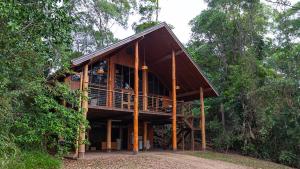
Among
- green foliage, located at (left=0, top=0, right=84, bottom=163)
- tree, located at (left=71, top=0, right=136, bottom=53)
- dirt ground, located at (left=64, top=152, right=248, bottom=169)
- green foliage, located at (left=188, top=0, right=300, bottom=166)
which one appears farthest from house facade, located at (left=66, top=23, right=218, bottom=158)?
tree, located at (left=71, top=0, right=136, bottom=53)

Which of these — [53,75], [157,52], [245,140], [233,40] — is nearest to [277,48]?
[233,40]

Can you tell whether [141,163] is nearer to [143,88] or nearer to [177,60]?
[143,88]

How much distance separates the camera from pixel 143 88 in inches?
724

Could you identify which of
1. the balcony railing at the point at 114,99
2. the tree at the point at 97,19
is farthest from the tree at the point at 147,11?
the balcony railing at the point at 114,99

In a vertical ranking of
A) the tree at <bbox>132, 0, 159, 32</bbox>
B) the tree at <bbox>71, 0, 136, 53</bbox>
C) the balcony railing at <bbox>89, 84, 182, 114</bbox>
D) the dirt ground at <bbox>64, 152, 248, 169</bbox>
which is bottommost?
the dirt ground at <bbox>64, 152, 248, 169</bbox>

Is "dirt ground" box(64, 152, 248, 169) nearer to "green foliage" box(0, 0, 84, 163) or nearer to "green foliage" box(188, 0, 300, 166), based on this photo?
"green foliage" box(0, 0, 84, 163)

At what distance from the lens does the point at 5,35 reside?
6902 millimetres

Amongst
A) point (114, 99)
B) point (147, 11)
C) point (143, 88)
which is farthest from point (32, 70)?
point (147, 11)

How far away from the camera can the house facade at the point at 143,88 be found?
16.1m

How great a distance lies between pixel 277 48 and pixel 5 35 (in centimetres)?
2156

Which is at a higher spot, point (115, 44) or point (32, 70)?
point (115, 44)

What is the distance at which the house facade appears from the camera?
16.1 m

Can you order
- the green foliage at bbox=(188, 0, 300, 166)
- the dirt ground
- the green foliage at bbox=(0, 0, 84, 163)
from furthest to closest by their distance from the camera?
the green foliage at bbox=(188, 0, 300, 166) → the dirt ground → the green foliage at bbox=(0, 0, 84, 163)

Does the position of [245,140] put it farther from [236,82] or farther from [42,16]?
[42,16]
